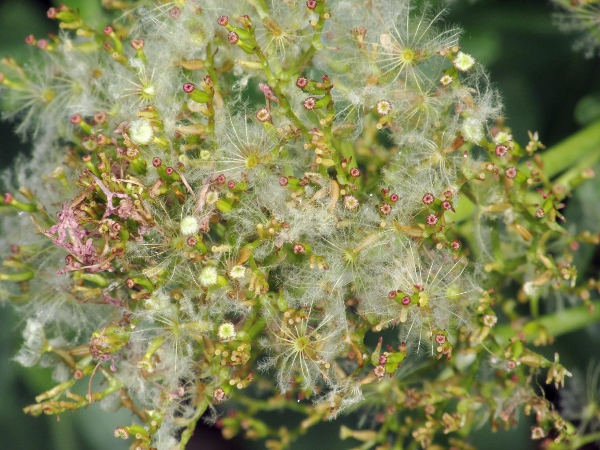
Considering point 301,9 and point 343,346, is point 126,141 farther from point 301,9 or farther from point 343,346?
point 343,346

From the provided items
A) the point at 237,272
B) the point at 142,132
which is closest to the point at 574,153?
the point at 237,272

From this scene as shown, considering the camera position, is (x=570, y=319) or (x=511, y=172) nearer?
(x=511, y=172)

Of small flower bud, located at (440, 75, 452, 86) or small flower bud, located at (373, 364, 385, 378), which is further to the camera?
small flower bud, located at (440, 75, 452, 86)

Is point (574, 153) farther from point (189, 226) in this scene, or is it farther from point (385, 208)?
point (189, 226)

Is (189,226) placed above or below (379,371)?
above

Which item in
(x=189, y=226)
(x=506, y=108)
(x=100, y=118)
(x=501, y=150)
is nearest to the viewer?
(x=189, y=226)

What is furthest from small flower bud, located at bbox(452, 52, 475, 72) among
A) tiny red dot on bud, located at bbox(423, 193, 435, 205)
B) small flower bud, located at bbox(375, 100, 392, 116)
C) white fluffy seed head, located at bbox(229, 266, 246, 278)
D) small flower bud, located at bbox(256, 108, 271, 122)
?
white fluffy seed head, located at bbox(229, 266, 246, 278)

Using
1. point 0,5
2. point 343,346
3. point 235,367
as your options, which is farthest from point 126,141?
point 0,5

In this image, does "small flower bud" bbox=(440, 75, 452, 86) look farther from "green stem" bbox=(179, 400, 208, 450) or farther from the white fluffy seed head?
"green stem" bbox=(179, 400, 208, 450)
